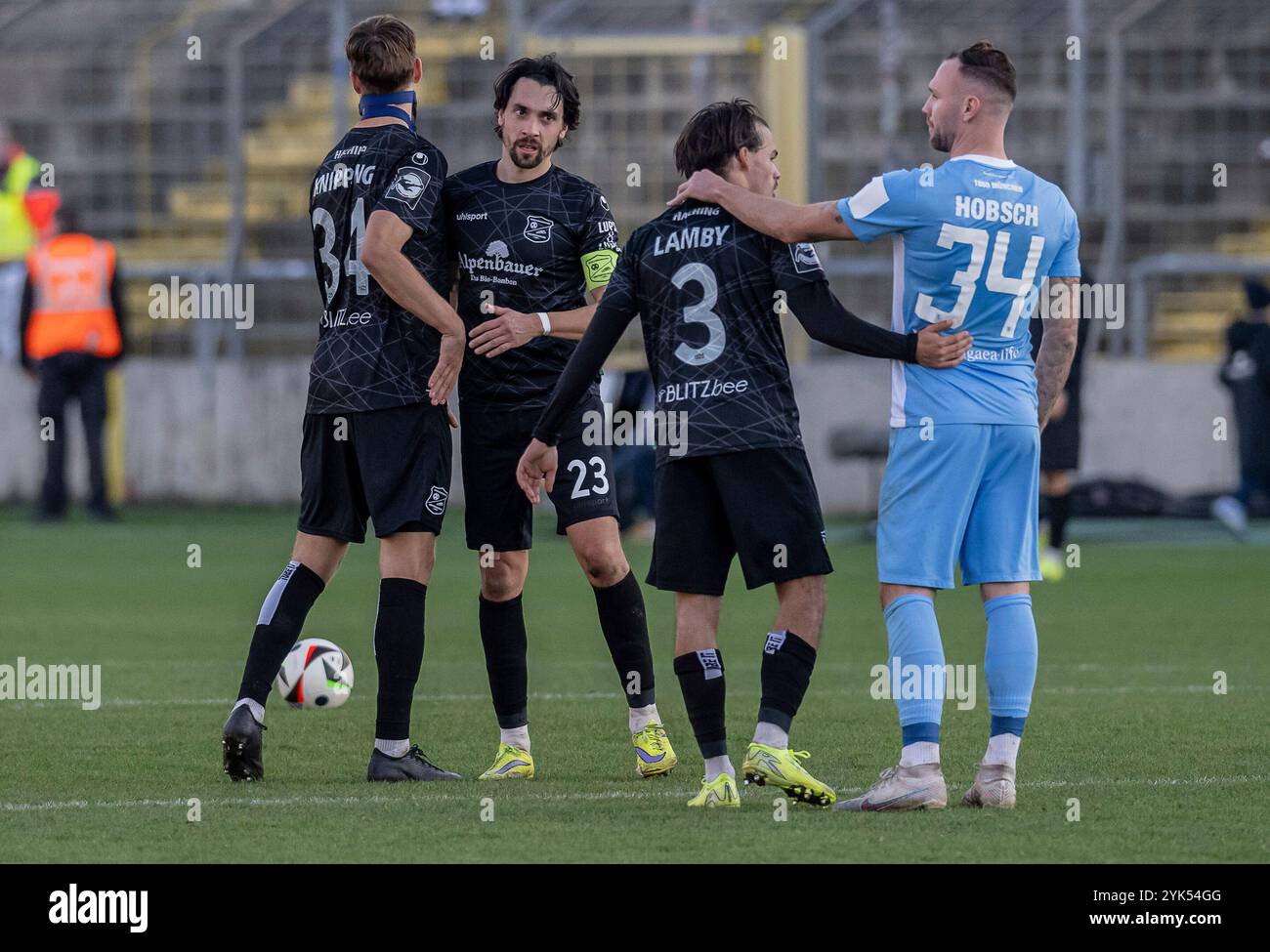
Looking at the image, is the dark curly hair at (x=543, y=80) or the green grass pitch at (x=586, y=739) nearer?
the green grass pitch at (x=586, y=739)

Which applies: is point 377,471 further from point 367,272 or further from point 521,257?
point 521,257

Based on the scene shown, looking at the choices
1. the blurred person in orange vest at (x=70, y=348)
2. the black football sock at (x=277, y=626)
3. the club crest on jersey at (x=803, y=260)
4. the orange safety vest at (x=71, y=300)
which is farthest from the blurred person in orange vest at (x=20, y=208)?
the club crest on jersey at (x=803, y=260)

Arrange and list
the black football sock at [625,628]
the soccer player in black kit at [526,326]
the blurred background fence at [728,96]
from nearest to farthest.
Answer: the soccer player in black kit at [526,326] < the black football sock at [625,628] < the blurred background fence at [728,96]

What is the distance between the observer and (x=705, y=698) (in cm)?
522

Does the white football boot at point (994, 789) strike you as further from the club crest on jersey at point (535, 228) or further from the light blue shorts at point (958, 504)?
the club crest on jersey at point (535, 228)

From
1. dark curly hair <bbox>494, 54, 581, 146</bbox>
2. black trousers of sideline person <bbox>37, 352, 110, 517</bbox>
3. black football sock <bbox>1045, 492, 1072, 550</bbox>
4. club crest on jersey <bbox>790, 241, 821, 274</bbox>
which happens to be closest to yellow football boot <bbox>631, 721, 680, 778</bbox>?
club crest on jersey <bbox>790, 241, 821, 274</bbox>

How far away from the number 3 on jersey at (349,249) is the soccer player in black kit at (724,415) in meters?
0.83

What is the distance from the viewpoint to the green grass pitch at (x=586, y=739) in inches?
185

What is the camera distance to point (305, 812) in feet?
16.8

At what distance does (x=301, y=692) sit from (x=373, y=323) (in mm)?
1654
